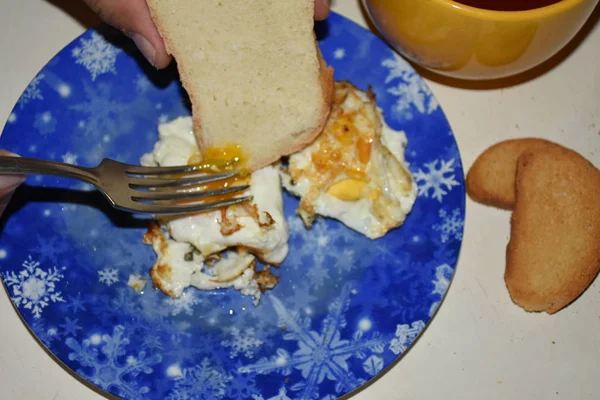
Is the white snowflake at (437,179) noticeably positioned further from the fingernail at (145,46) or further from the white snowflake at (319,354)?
the fingernail at (145,46)

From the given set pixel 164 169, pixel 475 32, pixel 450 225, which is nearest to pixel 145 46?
pixel 164 169

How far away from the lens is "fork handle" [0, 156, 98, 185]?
1.78m

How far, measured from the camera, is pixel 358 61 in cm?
239

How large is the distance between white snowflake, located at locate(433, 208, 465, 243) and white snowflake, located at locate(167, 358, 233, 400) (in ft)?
2.74

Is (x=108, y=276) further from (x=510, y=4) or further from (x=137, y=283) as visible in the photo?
(x=510, y=4)

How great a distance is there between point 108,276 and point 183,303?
26cm

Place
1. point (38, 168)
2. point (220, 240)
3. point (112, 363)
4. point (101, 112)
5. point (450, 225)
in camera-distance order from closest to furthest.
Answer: point (38, 168) → point (112, 363) → point (220, 240) → point (450, 225) → point (101, 112)

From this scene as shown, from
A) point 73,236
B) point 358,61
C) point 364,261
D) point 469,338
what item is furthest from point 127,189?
point 469,338

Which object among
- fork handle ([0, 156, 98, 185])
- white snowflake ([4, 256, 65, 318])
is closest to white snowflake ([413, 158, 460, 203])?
fork handle ([0, 156, 98, 185])

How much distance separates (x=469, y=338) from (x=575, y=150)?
0.84m

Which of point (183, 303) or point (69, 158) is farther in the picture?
point (69, 158)

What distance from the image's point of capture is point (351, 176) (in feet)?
7.09

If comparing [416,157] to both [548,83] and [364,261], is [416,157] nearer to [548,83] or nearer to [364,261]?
[364,261]

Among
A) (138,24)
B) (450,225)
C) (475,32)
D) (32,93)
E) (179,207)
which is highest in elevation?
(138,24)
